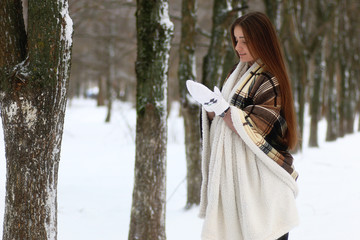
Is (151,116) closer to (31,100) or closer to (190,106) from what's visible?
(31,100)

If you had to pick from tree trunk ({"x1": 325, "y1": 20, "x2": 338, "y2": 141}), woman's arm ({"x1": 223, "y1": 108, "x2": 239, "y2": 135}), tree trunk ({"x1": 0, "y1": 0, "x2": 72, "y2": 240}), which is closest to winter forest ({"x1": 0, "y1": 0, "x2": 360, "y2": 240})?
tree trunk ({"x1": 0, "y1": 0, "x2": 72, "y2": 240})

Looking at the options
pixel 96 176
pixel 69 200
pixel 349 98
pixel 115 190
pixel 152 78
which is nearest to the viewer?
pixel 152 78

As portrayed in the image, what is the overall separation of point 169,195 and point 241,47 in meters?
5.09

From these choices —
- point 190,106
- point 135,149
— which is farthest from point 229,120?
point 190,106

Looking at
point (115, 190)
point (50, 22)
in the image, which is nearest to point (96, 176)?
point (115, 190)

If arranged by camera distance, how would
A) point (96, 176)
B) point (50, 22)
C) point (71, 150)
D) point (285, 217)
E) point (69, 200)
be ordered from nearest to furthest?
1. point (285, 217)
2. point (50, 22)
3. point (69, 200)
4. point (96, 176)
5. point (71, 150)

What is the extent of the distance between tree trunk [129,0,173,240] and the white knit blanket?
158cm

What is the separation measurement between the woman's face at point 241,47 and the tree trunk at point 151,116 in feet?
4.91

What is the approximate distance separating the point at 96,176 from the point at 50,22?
602cm

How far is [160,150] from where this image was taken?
404 cm

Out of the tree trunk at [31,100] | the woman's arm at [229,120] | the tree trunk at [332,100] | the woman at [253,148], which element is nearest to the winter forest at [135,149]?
the tree trunk at [31,100]

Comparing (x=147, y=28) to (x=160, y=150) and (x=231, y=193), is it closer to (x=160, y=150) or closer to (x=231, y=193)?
(x=160, y=150)

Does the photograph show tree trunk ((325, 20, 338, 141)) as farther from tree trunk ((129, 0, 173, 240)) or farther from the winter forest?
tree trunk ((129, 0, 173, 240))

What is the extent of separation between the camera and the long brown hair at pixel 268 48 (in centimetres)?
246
